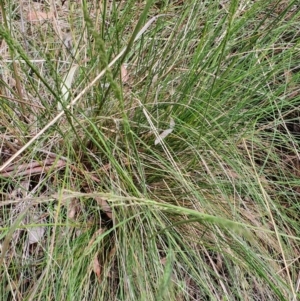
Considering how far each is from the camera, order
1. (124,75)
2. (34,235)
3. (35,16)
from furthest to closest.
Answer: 1. (35,16)
2. (124,75)
3. (34,235)

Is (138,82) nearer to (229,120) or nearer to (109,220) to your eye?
(229,120)

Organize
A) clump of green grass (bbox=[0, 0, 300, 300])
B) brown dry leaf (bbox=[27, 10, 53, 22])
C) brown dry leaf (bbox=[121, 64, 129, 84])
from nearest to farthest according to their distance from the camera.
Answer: clump of green grass (bbox=[0, 0, 300, 300]) < brown dry leaf (bbox=[121, 64, 129, 84]) < brown dry leaf (bbox=[27, 10, 53, 22])

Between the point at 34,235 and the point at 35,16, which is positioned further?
the point at 35,16

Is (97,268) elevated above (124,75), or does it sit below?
below

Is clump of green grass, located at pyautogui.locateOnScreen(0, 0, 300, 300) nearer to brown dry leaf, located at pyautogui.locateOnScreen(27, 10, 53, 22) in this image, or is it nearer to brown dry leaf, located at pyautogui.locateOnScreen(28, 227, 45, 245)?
brown dry leaf, located at pyautogui.locateOnScreen(28, 227, 45, 245)

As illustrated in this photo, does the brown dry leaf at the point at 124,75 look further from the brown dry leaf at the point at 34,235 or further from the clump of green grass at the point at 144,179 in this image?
the brown dry leaf at the point at 34,235

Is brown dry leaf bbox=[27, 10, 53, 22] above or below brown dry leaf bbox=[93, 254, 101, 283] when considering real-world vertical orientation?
above

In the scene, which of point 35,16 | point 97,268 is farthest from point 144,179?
point 35,16

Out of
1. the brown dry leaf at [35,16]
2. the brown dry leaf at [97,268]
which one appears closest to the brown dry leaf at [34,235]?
the brown dry leaf at [97,268]

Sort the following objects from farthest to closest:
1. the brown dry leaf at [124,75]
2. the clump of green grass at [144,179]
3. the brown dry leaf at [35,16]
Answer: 1. the brown dry leaf at [35,16]
2. the brown dry leaf at [124,75]
3. the clump of green grass at [144,179]

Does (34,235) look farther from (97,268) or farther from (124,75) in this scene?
(124,75)

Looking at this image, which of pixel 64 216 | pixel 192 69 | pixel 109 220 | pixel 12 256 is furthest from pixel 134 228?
pixel 192 69

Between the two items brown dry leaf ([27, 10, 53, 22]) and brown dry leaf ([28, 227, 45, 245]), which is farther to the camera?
brown dry leaf ([27, 10, 53, 22])

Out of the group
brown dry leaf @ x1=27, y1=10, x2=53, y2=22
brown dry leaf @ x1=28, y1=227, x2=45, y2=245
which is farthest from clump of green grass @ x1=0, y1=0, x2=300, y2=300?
brown dry leaf @ x1=27, y1=10, x2=53, y2=22
